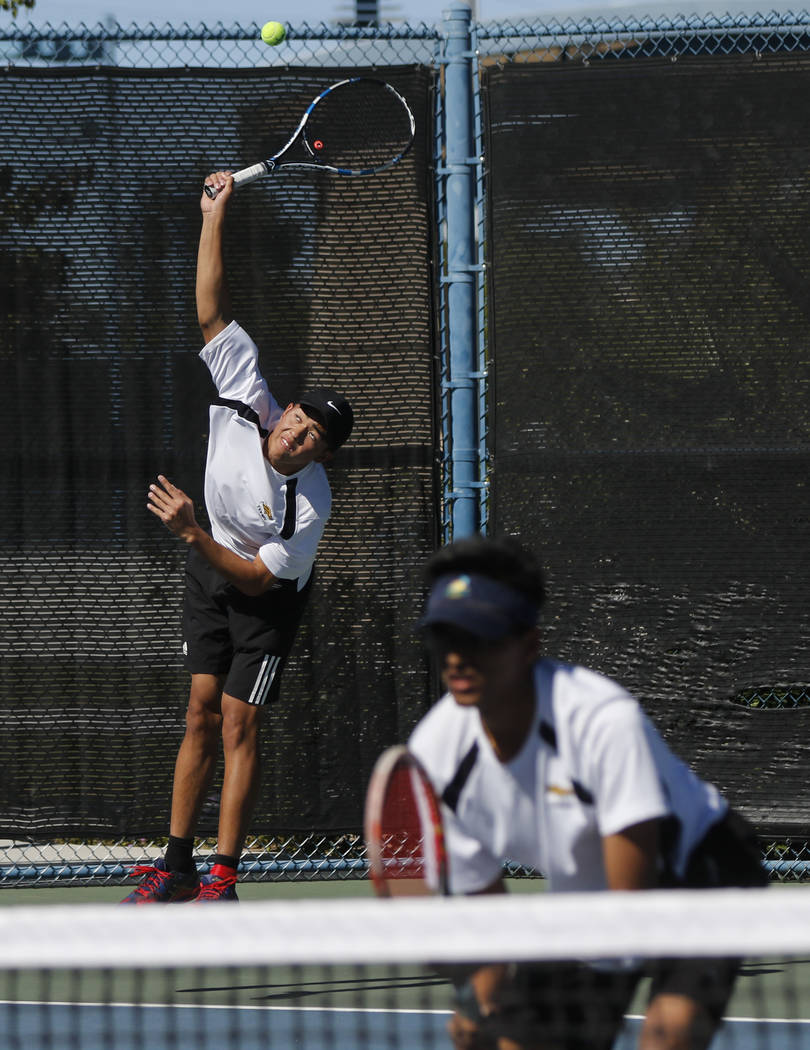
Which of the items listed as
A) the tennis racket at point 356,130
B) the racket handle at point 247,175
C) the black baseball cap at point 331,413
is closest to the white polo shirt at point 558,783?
the black baseball cap at point 331,413

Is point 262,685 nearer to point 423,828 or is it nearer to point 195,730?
point 195,730

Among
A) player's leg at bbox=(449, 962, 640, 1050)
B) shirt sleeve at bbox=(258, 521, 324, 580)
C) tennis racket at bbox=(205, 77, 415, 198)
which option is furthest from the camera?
tennis racket at bbox=(205, 77, 415, 198)

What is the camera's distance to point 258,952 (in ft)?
6.23

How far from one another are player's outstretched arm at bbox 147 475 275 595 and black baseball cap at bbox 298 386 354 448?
409mm

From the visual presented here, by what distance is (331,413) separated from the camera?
4.11 m

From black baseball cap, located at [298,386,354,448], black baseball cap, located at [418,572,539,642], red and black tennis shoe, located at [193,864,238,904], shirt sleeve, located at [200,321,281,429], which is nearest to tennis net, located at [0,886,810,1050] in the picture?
black baseball cap, located at [418,572,539,642]

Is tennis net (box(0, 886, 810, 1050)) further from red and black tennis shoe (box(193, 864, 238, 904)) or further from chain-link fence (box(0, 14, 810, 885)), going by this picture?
chain-link fence (box(0, 14, 810, 885))

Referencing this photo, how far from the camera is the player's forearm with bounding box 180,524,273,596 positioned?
3.91 meters

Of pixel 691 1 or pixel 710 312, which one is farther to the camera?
pixel 691 1

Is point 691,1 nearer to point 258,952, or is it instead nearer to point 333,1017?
point 333,1017

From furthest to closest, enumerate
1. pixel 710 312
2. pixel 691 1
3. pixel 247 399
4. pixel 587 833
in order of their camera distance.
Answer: pixel 691 1 < pixel 710 312 < pixel 247 399 < pixel 587 833

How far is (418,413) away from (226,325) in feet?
2.51

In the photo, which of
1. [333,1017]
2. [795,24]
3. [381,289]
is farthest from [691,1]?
[333,1017]

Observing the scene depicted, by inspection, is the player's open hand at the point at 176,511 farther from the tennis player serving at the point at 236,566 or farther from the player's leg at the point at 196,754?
the player's leg at the point at 196,754
